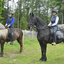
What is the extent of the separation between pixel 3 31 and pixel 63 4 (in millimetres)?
24270

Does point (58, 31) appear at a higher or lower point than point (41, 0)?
lower

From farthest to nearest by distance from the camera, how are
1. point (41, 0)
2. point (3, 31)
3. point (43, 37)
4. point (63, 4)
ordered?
point (41, 0) < point (63, 4) < point (3, 31) < point (43, 37)

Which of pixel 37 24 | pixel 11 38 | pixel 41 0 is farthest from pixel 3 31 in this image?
pixel 41 0

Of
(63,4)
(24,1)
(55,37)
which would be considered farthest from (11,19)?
(24,1)

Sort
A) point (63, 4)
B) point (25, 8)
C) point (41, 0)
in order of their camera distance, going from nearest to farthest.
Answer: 1. point (63, 4)
2. point (25, 8)
3. point (41, 0)

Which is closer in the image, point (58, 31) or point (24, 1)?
point (58, 31)

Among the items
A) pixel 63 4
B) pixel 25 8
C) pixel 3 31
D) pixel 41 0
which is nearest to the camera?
pixel 3 31

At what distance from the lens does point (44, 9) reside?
33.7 m

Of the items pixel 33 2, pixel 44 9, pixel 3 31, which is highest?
pixel 33 2

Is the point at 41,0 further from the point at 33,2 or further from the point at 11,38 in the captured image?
the point at 11,38

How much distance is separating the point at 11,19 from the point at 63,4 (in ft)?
77.4

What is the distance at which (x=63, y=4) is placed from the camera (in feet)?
87.0

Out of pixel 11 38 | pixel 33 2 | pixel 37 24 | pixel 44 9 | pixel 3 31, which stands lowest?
pixel 11 38

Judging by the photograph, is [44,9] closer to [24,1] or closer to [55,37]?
[24,1]
